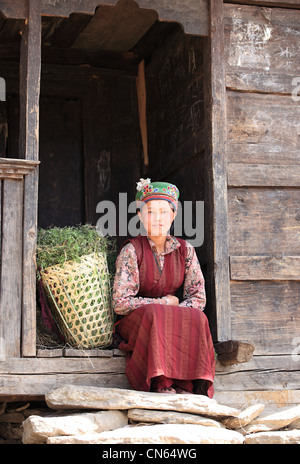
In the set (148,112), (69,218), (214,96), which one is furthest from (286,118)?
(69,218)

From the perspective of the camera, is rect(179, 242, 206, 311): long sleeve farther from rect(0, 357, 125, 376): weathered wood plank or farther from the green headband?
rect(0, 357, 125, 376): weathered wood plank

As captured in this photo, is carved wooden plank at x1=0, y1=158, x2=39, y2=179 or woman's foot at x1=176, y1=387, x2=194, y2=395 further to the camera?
carved wooden plank at x1=0, y1=158, x2=39, y2=179

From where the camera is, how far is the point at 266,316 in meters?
5.79

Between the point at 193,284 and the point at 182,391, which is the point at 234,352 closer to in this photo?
the point at 182,391

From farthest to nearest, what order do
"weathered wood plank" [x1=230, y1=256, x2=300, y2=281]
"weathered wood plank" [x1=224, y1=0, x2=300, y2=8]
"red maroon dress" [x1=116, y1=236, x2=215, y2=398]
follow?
"weathered wood plank" [x1=224, y1=0, x2=300, y2=8] < "weathered wood plank" [x1=230, y1=256, x2=300, y2=281] < "red maroon dress" [x1=116, y1=236, x2=215, y2=398]

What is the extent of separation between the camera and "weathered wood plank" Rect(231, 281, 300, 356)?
18.8 feet

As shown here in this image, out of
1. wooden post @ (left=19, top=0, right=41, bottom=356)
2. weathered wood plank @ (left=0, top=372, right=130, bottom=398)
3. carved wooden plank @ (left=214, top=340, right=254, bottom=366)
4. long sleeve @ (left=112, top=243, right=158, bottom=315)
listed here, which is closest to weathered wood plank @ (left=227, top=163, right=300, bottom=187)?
long sleeve @ (left=112, top=243, right=158, bottom=315)

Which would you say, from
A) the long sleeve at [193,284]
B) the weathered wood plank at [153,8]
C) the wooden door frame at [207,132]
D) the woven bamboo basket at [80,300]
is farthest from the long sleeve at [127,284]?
the weathered wood plank at [153,8]

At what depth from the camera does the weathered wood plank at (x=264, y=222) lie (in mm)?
5859

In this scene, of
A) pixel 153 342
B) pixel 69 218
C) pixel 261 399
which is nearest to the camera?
pixel 153 342

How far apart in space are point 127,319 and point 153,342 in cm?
35

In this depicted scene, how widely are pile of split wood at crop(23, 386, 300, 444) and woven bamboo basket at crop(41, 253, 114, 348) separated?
454mm

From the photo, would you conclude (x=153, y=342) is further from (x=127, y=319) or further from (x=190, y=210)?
(x=190, y=210)

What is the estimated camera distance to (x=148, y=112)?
25.2 ft
